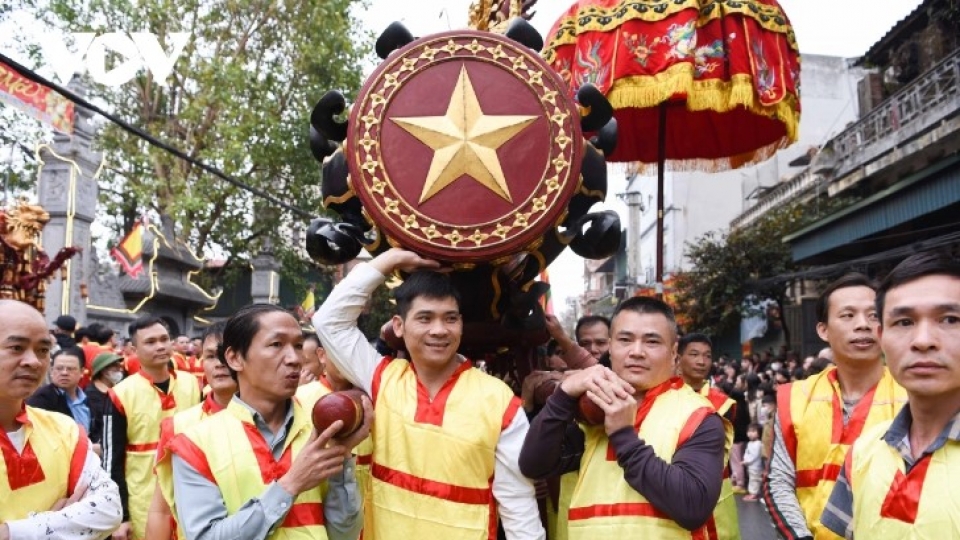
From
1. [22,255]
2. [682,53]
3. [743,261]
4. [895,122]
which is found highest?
[895,122]

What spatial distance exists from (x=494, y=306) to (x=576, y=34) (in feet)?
5.58

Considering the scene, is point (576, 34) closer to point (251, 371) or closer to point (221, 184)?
point (251, 371)

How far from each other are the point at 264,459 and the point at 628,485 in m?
1.12

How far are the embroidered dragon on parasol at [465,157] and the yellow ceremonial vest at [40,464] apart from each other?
106cm

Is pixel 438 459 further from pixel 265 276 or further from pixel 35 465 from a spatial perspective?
pixel 265 276

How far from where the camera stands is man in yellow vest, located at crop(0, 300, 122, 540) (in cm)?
250

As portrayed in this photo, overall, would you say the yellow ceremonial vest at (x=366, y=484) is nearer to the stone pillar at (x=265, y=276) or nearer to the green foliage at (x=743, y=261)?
the green foliage at (x=743, y=261)

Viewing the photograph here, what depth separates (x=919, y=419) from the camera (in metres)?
2.00

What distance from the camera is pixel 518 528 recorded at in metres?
2.67

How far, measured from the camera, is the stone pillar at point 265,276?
21.5 m

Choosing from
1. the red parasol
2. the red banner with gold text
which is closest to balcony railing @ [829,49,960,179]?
the red parasol

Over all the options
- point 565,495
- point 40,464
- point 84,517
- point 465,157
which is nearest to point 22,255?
point 40,464

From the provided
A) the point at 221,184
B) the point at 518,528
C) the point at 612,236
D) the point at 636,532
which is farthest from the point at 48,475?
the point at 221,184

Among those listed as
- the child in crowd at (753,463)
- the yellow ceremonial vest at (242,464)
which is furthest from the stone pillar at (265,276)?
the yellow ceremonial vest at (242,464)
